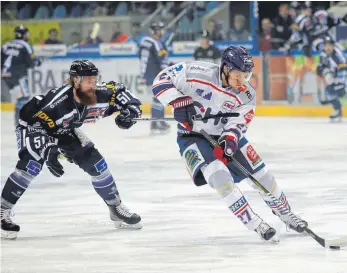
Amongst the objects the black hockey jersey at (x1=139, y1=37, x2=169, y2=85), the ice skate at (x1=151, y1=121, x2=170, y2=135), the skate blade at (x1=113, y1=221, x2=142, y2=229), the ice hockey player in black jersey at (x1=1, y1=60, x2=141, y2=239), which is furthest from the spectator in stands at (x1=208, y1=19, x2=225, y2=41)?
the ice hockey player in black jersey at (x1=1, y1=60, x2=141, y2=239)

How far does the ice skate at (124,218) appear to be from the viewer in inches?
244

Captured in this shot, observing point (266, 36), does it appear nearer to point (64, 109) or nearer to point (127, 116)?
point (127, 116)

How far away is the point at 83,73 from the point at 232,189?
1.05 m

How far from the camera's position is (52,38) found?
16031 mm

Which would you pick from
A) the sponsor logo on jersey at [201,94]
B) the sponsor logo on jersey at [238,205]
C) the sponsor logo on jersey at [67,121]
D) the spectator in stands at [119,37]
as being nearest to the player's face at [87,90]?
the sponsor logo on jersey at [67,121]

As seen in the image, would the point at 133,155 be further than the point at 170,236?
Yes

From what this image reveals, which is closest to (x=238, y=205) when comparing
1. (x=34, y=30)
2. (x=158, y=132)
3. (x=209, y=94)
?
(x=209, y=94)

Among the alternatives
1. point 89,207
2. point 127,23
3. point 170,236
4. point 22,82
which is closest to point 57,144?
point 170,236

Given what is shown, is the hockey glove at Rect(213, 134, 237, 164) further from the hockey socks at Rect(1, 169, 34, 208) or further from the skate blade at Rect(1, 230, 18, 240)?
the skate blade at Rect(1, 230, 18, 240)

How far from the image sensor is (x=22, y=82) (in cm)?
1358

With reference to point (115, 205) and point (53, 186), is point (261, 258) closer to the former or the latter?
point (115, 205)

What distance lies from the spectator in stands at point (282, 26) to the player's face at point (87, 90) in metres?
8.92

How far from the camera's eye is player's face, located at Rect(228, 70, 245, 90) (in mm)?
5590

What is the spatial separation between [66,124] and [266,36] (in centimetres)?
888
